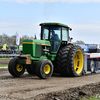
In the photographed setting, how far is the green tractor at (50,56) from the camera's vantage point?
32.0 feet

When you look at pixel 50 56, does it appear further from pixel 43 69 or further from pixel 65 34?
pixel 65 34

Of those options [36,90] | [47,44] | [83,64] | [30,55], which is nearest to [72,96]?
[36,90]

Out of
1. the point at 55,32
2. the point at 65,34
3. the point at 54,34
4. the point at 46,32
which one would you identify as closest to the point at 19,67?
the point at 46,32

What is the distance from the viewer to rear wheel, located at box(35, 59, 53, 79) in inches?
368

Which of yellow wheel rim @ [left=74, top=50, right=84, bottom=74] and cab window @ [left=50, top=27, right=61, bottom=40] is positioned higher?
→ cab window @ [left=50, top=27, right=61, bottom=40]

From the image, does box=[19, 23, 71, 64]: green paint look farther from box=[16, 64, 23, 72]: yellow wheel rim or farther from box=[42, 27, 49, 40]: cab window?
box=[16, 64, 23, 72]: yellow wheel rim

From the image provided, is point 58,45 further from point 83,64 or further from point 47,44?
point 83,64

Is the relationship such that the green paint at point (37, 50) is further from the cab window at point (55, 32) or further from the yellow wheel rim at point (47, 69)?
the yellow wheel rim at point (47, 69)

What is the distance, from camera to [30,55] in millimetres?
9852

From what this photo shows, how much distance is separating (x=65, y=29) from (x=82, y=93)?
557 cm

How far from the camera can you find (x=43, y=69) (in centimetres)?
941

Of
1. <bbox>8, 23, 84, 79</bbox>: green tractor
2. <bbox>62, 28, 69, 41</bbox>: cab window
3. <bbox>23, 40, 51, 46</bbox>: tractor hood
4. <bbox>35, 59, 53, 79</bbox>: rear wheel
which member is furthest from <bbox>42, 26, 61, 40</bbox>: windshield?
<bbox>35, 59, 53, 79</bbox>: rear wheel

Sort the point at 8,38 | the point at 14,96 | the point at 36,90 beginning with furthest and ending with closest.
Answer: the point at 8,38 < the point at 36,90 < the point at 14,96

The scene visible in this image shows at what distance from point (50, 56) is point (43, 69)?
4.70ft
